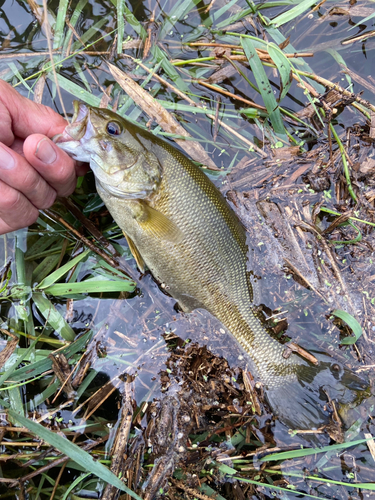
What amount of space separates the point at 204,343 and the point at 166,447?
2.69ft

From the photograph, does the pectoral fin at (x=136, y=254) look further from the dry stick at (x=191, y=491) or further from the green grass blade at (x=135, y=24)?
the green grass blade at (x=135, y=24)

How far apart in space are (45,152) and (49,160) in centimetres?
6

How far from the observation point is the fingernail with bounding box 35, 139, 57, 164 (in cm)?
214

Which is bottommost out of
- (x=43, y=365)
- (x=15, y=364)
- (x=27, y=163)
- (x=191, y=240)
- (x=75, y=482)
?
(x=75, y=482)

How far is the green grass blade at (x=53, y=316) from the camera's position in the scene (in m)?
2.80

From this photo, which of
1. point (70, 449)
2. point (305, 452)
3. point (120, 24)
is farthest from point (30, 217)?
point (305, 452)

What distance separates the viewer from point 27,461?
8.43 feet

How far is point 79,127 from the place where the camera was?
90.6 inches

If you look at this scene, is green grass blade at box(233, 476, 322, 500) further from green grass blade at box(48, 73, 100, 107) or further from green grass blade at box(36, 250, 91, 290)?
green grass blade at box(48, 73, 100, 107)

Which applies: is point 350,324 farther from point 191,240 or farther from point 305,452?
point 191,240

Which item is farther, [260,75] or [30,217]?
[260,75]

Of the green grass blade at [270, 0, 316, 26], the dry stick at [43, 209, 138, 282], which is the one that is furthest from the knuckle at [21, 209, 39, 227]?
the green grass blade at [270, 0, 316, 26]

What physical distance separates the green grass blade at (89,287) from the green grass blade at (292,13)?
8.72 ft

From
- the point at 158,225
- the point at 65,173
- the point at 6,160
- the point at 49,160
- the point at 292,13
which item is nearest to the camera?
the point at 6,160
